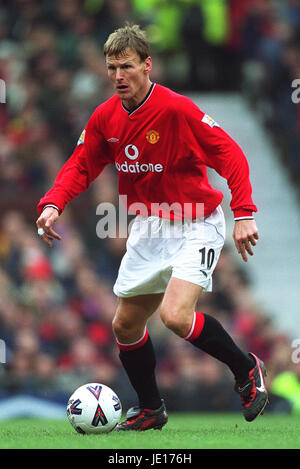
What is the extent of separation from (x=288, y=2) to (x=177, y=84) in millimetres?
1888

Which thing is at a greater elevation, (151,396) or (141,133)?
(141,133)

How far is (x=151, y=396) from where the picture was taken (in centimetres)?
625

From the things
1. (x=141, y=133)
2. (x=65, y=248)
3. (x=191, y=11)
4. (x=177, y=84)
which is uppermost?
(x=191, y=11)

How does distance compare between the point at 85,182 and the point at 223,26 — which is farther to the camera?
the point at 223,26

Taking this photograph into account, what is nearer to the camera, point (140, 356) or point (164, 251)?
point (164, 251)

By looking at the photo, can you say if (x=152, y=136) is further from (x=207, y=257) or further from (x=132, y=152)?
(x=207, y=257)

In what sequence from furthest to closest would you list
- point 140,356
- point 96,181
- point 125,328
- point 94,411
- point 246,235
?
1. point 96,181
2. point 140,356
3. point 125,328
4. point 94,411
5. point 246,235

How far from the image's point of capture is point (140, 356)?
247 inches

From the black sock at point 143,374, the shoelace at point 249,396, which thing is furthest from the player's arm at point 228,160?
the black sock at point 143,374

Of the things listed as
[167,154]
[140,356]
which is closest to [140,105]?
[167,154]

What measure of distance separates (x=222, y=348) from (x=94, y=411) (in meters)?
0.84
